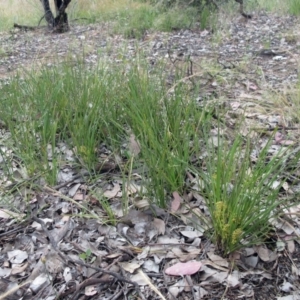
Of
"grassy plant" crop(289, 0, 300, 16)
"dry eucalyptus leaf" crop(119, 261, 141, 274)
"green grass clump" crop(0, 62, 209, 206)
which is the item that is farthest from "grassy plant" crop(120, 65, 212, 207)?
"grassy plant" crop(289, 0, 300, 16)

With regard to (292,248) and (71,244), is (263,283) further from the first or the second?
(71,244)

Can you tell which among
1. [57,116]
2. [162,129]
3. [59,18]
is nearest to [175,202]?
[162,129]

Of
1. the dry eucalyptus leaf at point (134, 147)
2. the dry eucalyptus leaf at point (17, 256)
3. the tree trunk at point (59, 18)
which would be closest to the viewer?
the dry eucalyptus leaf at point (17, 256)

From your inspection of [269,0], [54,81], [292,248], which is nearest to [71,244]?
[292,248]

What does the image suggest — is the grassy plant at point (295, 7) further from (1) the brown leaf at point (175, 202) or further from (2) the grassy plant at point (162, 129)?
(1) the brown leaf at point (175, 202)

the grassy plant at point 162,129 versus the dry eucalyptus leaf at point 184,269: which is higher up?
the grassy plant at point 162,129

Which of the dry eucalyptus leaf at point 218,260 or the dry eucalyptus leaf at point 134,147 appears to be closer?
the dry eucalyptus leaf at point 218,260

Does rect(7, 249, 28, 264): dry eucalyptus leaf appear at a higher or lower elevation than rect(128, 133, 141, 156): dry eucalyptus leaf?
lower

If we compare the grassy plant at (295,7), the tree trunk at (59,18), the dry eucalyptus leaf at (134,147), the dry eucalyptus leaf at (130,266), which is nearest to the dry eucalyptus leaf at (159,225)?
Answer: the dry eucalyptus leaf at (130,266)

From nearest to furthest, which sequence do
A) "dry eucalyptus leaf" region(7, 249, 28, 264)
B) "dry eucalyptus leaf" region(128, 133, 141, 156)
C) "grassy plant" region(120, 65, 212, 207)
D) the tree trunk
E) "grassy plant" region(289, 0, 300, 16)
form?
1. "dry eucalyptus leaf" region(7, 249, 28, 264)
2. "grassy plant" region(120, 65, 212, 207)
3. "dry eucalyptus leaf" region(128, 133, 141, 156)
4. "grassy plant" region(289, 0, 300, 16)
5. the tree trunk

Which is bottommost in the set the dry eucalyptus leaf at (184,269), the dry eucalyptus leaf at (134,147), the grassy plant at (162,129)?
the dry eucalyptus leaf at (184,269)

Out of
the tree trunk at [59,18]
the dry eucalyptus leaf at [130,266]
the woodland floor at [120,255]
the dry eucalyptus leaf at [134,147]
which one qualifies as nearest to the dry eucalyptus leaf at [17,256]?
the woodland floor at [120,255]

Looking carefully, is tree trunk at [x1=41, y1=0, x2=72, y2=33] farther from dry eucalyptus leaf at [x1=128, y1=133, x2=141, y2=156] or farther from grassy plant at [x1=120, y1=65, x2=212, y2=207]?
dry eucalyptus leaf at [x1=128, y1=133, x2=141, y2=156]

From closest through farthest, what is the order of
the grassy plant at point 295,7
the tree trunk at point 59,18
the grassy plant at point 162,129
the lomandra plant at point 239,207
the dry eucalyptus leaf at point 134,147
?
the lomandra plant at point 239,207 < the grassy plant at point 162,129 < the dry eucalyptus leaf at point 134,147 < the grassy plant at point 295,7 < the tree trunk at point 59,18
